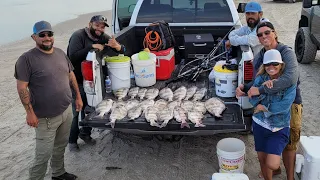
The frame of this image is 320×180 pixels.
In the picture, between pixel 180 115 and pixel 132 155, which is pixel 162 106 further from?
pixel 132 155

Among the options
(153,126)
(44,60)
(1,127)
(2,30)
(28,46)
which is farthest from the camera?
(2,30)

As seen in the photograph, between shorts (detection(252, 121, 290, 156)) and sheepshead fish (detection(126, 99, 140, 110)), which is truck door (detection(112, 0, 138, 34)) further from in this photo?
shorts (detection(252, 121, 290, 156))

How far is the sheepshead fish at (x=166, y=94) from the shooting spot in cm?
477

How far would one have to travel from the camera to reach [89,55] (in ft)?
14.7

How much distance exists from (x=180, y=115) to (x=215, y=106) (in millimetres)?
455

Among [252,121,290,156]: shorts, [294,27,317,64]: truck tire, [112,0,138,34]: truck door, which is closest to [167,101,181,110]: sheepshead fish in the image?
[252,121,290,156]: shorts

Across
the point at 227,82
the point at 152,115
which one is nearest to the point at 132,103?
the point at 152,115

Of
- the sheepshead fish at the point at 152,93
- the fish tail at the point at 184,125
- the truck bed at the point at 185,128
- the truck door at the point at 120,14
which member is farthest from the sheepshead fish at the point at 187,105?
the truck door at the point at 120,14

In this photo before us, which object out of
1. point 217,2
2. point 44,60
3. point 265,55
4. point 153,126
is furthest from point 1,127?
point 265,55

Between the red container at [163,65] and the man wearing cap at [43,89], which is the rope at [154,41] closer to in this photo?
the red container at [163,65]

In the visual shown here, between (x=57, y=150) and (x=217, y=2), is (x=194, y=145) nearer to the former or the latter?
(x=57, y=150)

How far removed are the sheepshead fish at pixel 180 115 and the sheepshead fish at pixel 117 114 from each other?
62 cm

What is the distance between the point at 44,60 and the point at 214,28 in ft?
→ 11.5

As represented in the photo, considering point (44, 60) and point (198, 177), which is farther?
point (198, 177)
